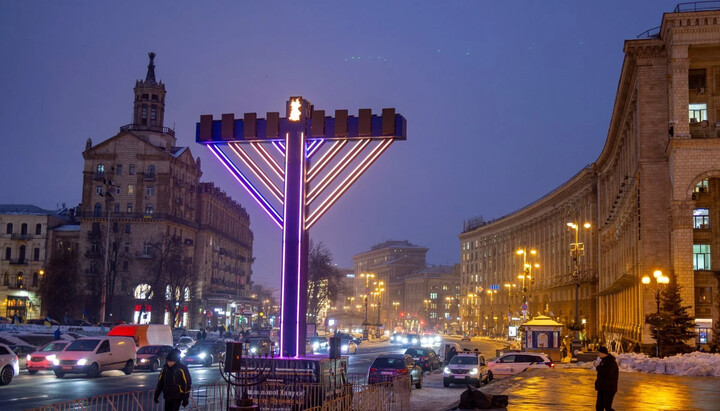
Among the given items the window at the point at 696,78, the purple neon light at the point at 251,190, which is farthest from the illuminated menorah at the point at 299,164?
the window at the point at 696,78

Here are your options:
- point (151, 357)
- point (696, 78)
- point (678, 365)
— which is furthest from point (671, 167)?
point (151, 357)

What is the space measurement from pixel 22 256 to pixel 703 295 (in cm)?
8667

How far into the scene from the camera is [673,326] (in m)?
42.5

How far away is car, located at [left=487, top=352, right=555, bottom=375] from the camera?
38.4 m

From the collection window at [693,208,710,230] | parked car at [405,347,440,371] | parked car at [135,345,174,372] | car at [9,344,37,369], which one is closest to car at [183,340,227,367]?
parked car at [135,345,174,372]

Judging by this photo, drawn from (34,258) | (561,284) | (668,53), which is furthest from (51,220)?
(668,53)

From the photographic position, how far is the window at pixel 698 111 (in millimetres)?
50219

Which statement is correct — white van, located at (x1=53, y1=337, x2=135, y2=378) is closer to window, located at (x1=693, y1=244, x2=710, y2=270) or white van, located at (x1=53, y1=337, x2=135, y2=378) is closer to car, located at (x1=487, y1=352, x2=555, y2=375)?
car, located at (x1=487, y1=352, x2=555, y2=375)

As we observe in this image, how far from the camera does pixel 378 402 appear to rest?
19.7 meters

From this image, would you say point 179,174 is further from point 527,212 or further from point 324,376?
point 324,376

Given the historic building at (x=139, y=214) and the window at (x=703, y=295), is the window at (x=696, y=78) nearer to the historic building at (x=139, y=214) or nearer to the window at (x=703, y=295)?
the window at (x=703, y=295)

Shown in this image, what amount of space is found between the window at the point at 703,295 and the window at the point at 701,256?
1.76 m

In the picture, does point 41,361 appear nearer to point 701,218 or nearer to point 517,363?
point 517,363

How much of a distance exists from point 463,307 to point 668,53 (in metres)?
120
